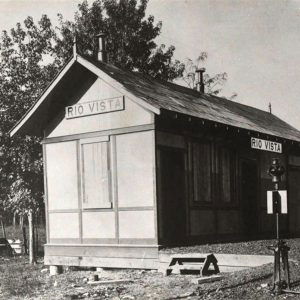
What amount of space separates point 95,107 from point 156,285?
19.0ft

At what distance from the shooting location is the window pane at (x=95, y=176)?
→ 584 inches

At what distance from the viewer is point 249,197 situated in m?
18.0

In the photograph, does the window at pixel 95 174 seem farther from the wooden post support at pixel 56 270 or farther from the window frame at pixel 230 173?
the window frame at pixel 230 173

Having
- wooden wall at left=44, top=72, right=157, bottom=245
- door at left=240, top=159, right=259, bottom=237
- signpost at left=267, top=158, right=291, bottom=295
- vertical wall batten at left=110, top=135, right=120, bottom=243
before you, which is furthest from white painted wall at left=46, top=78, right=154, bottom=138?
signpost at left=267, top=158, right=291, bottom=295

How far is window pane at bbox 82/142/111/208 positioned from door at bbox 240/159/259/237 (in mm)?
4765

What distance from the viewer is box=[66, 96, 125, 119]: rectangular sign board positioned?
14686 millimetres

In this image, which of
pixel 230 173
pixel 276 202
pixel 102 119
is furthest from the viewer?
pixel 230 173

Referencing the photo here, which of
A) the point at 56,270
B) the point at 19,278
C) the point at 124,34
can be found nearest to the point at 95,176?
the point at 56,270

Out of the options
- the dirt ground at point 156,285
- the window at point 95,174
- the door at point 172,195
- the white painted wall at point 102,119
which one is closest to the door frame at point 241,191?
the dirt ground at point 156,285

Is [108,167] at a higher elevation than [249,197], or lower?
higher

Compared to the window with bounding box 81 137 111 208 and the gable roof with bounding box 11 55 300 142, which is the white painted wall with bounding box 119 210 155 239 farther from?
the gable roof with bounding box 11 55 300 142

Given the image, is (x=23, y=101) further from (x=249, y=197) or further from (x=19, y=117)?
(x=249, y=197)

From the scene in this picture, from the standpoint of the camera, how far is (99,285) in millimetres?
12109

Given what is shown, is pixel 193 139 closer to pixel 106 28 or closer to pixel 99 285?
pixel 99 285
